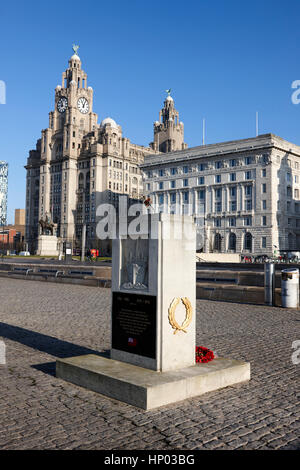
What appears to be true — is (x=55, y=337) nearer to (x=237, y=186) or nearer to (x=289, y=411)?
(x=289, y=411)

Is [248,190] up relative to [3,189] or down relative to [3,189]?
down

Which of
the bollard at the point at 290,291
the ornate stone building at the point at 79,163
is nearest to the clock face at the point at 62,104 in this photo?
the ornate stone building at the point at 79,163

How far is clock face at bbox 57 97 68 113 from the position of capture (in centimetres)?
12720

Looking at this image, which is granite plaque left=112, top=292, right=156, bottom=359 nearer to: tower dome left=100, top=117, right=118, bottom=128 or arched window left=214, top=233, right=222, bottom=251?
arched window left=214, top=233, right=222, bottom=251

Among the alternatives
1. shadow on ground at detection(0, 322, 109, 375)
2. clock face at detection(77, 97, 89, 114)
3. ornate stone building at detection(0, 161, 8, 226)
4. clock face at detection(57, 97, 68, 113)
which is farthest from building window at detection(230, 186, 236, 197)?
ornate stone building at detection(0, 161, 8, 226)

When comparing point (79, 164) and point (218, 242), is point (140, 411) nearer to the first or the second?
point (218, 242)

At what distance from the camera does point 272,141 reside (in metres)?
75.8

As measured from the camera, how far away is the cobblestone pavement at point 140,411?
4625mm

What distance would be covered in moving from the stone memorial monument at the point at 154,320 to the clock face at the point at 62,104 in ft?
421

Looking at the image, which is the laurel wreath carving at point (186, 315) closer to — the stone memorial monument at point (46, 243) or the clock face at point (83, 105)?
the stone memorial monument at point (46, 243)

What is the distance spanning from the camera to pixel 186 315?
682cm

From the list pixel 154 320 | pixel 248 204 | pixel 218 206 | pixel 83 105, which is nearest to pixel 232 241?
pixel 218 206

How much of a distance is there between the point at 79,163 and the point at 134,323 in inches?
4789
